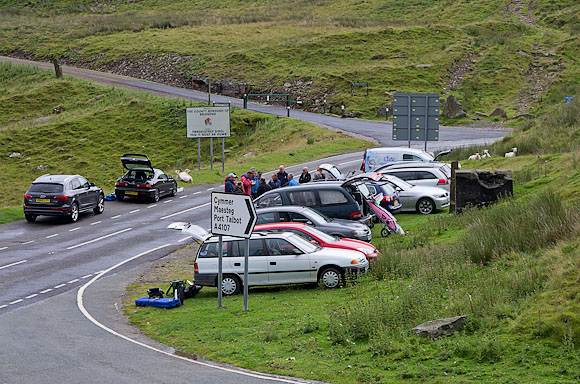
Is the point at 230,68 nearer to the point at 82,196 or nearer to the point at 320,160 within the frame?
the point at 320,160

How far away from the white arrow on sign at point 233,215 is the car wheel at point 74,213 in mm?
14260

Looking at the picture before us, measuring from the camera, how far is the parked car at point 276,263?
691 inches

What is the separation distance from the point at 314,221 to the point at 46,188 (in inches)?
502

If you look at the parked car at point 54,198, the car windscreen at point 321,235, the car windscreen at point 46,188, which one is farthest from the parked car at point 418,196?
the car windscreen at point 46,188

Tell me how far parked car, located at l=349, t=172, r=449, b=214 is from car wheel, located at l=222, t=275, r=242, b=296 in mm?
9288

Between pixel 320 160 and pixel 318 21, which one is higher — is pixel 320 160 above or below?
below

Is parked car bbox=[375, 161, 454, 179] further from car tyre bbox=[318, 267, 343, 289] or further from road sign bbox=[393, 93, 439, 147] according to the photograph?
car tyre bbox=[318, 267, 343, 289]

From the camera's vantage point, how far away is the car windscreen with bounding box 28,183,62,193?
28.7m

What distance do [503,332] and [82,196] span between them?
68.8 feet

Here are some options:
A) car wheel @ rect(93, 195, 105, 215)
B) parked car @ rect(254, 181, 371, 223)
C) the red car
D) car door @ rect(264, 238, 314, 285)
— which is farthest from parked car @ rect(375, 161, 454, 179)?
car door @ rect(264, 238, 314, 285)

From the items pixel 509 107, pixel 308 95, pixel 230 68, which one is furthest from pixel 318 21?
pixel 509 107

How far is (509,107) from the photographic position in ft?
185

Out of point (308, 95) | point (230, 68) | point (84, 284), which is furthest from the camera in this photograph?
point (230, 68)

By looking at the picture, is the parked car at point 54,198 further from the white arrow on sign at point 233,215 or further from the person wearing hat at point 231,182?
the white arrow on sign at point 233,215
